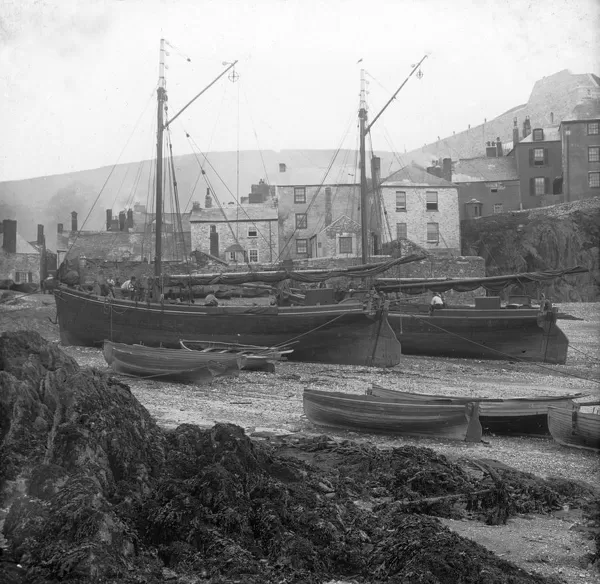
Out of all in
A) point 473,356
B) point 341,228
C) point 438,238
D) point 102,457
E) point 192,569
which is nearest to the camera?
point 192,569

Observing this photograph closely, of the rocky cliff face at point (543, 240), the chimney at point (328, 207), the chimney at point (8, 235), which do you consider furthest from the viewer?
the chimney at point (328, 207)

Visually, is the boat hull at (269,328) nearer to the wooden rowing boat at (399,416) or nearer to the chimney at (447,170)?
the wooden rowing boat at (399,416)

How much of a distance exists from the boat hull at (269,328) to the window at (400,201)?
28.4 m

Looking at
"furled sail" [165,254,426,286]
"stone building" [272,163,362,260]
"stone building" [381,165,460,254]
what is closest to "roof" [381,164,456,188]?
"stone building" [381,165,460,254]

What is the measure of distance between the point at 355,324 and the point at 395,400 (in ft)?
35.0

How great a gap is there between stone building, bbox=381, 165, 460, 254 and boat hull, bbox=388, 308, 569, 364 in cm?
2425

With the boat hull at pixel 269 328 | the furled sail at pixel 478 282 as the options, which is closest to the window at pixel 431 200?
the furled sail at pixel 478 282

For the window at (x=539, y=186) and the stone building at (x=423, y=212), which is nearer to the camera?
the stone building at (x=423, y=212)

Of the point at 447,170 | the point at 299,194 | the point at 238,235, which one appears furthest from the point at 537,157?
the point at 238,235

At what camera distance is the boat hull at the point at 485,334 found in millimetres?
26828

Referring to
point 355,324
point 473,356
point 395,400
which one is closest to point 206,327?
point 355,324

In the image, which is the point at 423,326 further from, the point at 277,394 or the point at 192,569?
the point at 192,569

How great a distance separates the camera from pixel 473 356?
27.4 m

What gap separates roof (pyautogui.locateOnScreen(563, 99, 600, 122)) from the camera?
54719mm
